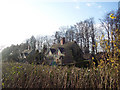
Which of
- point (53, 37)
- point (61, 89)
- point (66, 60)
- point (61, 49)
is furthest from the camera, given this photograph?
point (53, 37)

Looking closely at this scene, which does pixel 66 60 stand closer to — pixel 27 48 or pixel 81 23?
pixel 81 23

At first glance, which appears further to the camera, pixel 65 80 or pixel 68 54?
pixel 68 54

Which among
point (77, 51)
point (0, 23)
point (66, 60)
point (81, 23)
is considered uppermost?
point (81, 23)

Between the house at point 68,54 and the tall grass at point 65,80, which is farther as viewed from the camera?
the house at point 68,54

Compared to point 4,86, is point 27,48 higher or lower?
higher

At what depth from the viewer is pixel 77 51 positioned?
18062mm

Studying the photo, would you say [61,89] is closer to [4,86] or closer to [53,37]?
[4,86]

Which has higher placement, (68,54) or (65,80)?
(68,54)

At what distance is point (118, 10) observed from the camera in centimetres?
1236

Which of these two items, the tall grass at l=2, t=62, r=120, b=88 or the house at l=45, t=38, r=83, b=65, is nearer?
the tall grass at l=2, t=62, r=120, b=88

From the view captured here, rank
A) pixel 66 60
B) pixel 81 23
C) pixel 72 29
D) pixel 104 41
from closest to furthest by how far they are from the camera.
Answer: pixel 104 41 < pixel 66 60 < pixel 81 23 < pixel 72 29

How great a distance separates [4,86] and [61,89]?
4.55ft

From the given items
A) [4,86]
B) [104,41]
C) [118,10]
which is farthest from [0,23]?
[118,10]

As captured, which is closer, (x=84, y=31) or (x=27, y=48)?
(x=84, y=31)
